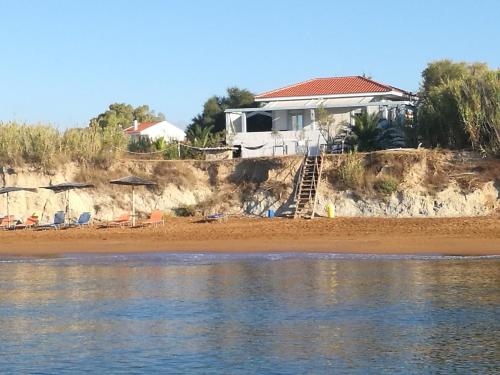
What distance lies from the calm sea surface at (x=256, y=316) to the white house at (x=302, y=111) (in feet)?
45.4

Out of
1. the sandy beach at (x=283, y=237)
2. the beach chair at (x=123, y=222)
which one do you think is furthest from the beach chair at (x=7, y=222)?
the beach chair at (x=123, y=222)

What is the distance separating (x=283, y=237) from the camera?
2962 cm

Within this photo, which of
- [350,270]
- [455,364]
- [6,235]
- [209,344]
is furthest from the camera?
[6,235]

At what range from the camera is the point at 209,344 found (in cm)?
1588

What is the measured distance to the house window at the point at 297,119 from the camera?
45.2m

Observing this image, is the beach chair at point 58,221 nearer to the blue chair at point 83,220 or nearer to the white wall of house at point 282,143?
the blue chair at point 83,220

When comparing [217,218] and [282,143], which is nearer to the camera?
[217,218]

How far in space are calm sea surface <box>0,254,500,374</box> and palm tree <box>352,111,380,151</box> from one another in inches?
442

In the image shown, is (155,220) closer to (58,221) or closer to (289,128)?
(58,221)

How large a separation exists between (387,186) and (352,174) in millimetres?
1454

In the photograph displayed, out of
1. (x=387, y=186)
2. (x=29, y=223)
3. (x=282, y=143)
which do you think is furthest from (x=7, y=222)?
(x=387, y=186)

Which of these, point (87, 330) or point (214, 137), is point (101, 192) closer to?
point (214, 137)

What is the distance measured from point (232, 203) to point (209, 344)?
19.0 meters

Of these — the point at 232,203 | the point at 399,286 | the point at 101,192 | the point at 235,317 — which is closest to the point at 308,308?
the point at 235,317
